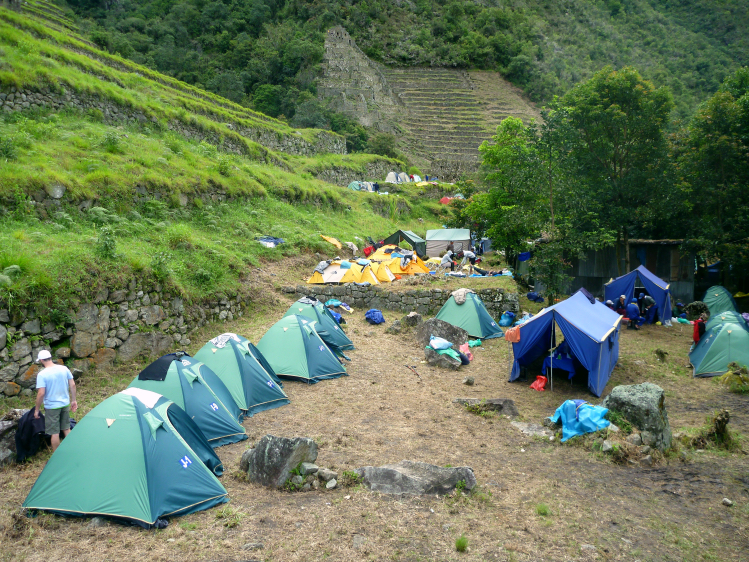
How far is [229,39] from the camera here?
54.1 meters

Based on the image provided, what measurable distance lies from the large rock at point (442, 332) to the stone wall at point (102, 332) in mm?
5207

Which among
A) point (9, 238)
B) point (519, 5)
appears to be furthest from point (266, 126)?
point (519, 5)

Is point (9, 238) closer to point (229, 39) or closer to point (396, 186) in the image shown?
point (396, 186)

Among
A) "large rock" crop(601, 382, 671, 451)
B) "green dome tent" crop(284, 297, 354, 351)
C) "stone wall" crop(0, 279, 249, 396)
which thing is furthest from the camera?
"green dome tent" crop(284, 297, 354, 351)

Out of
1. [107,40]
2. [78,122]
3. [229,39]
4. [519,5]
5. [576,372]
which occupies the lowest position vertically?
[576,372]

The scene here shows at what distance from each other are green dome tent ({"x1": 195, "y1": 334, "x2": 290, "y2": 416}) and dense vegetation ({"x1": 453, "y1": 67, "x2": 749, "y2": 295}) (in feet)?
30.6

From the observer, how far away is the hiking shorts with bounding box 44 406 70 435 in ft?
16.6

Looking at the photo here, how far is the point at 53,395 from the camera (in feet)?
16.5

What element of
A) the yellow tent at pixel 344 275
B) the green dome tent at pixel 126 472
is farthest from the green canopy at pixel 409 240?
the green dome tent at pixel 126 472

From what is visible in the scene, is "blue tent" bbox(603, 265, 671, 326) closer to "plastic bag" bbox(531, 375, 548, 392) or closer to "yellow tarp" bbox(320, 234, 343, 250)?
"plastic bag" bbox(531, 375, 548, 392)

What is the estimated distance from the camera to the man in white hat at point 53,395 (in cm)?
496

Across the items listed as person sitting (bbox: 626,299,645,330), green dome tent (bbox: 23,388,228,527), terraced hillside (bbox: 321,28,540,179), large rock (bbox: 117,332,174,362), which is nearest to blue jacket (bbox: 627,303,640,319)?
person sitting (bbox: 626,299,645,330)

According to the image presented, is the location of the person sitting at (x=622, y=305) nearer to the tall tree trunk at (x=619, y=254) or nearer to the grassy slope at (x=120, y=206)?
the tall tree trunk at (x=619, y=254)

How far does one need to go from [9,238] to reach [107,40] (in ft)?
92.7
